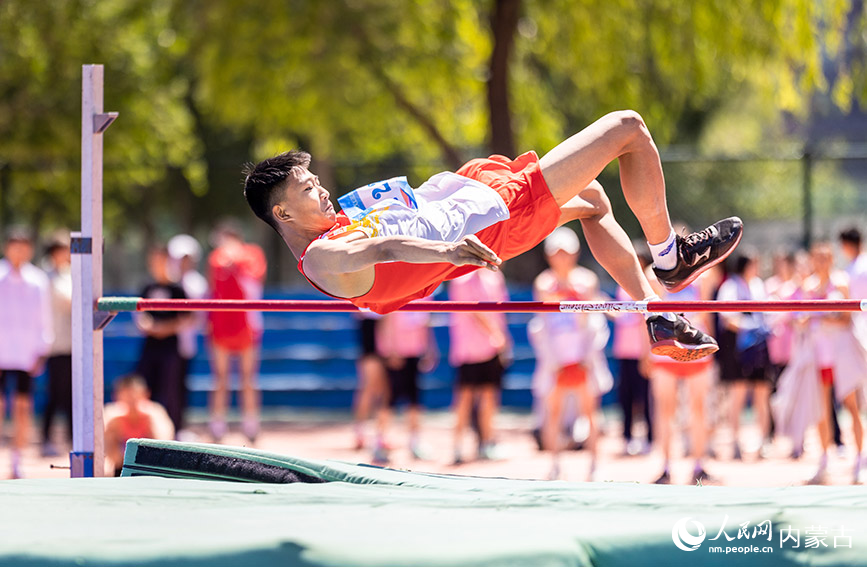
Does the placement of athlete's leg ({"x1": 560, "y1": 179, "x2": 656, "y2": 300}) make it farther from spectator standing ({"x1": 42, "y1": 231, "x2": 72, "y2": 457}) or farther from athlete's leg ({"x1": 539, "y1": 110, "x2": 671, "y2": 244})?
spectator standing ({"x1": 42, "y1": 231, "x2": 72, "y2": 457})

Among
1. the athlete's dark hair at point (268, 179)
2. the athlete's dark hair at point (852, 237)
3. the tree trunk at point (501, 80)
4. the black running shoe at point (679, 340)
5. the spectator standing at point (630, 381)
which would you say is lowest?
the spectator standing at point (630, 381)

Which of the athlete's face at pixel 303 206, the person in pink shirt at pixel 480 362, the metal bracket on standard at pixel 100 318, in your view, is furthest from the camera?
the person in pink shirt at pixel 480 362

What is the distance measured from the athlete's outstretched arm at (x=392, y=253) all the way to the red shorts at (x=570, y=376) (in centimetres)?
388

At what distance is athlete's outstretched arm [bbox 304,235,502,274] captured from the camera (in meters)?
3.29

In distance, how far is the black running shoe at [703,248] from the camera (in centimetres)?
407

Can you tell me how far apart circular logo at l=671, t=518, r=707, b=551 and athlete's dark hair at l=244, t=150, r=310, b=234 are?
75.2 inches

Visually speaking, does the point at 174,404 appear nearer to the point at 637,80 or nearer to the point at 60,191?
the point at 637,80

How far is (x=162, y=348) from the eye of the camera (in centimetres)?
809

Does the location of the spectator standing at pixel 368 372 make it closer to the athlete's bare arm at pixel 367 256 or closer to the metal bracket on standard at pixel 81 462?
the metal bracket on standard at pixel 81 462

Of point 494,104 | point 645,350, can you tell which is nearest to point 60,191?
point 494,104

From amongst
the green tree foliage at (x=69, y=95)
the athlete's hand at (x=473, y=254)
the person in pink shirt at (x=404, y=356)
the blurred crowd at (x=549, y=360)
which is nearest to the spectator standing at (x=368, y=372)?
the blurred crowd at (x=549, y=360)

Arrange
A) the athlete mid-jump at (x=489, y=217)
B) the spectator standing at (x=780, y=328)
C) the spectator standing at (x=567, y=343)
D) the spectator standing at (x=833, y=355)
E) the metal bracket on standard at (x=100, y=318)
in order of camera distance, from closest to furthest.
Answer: the athlete mid-jump at (x=489, y=217)
the metal bracket on standard at (x=100, y=318)
the spectator standing at (x=833, y=355)
the spectator standing at (x=567, y=343)
the spectator standing at (x=780, y=328)

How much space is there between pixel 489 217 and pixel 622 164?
646 millimetres

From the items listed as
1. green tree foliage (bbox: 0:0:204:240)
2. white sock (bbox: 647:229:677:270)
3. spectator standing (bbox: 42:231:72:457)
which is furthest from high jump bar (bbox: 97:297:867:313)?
green tree foliage (bbox: 0:0:204:240)
